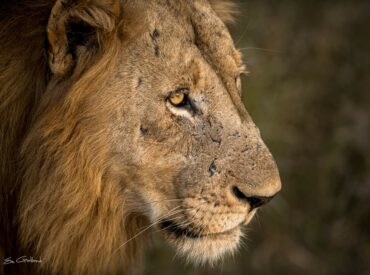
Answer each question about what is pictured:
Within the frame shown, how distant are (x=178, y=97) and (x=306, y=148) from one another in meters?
3.82

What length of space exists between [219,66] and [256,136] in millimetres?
385

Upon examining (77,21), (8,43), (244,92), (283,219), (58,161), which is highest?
(77,21)

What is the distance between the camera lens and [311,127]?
23.7ft

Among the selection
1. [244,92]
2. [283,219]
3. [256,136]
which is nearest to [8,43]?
[256,136]

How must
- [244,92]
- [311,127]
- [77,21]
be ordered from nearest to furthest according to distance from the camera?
[77,21], [244,92], [311,127]

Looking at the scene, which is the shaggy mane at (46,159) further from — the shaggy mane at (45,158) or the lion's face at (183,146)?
the lion's face at (183,146)

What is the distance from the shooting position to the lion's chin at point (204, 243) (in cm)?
350

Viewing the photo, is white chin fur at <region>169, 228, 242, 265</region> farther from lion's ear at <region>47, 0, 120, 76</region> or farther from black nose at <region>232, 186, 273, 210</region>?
lion's ear at <region>47, 0, 120, 76</region>

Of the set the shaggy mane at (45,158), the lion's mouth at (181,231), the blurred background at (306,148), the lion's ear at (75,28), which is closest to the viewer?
the lion's ear at (75,28)

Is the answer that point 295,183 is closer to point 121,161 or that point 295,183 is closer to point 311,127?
point 311,127

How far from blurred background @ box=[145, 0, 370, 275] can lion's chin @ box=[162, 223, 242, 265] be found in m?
2.42

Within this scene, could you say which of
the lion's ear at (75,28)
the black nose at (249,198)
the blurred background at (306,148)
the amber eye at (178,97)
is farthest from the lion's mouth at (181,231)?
the blurred background at (306,148)

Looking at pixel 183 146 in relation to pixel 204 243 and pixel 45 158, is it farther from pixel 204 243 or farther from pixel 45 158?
pixel 45 158
